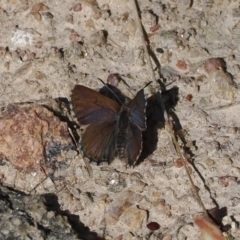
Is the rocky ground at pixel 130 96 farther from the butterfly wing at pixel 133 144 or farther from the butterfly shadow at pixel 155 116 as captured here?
the butterfly wing at pixel 133 144

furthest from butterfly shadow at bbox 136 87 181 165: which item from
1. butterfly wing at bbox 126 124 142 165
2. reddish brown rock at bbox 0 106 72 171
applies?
reddish brown rock at bbox 0 106 72 171

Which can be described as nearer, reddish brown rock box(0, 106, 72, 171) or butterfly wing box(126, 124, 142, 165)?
butterfly wing box(126, 124, 142, 165)

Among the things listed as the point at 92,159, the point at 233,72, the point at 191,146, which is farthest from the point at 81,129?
the point at 233,72

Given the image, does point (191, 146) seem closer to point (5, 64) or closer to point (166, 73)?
point (166, 73)

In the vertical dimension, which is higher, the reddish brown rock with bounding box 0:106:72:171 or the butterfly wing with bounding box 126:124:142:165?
the reddish brown rock with bounding box 0:106:72:171

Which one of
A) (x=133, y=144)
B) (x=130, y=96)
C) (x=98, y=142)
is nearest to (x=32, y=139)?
(x=98, y=142)

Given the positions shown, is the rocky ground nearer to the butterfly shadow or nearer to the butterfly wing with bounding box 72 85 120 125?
the butterfly shadow
